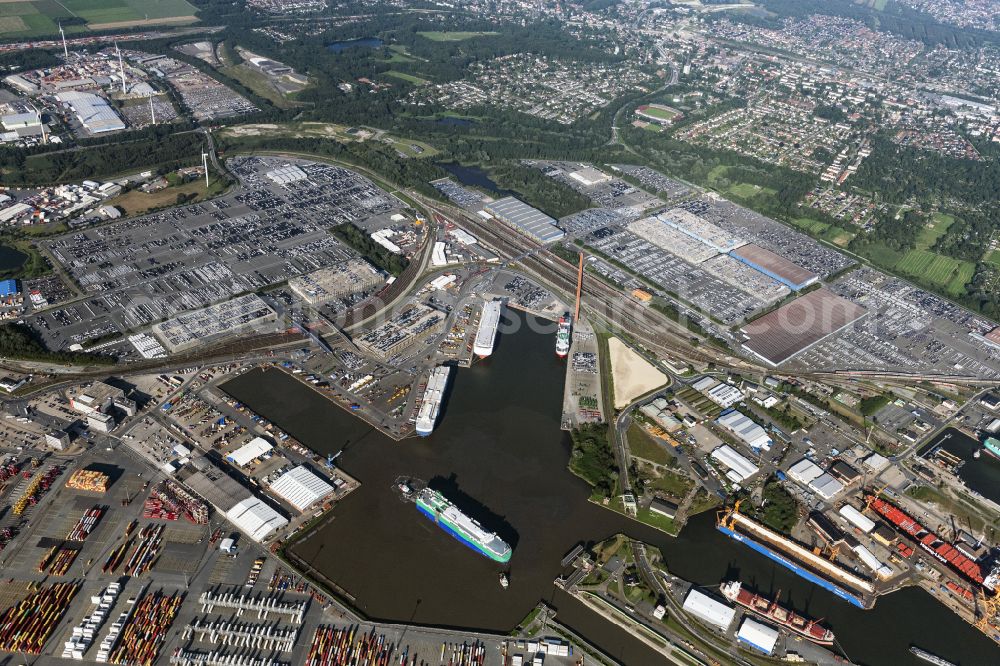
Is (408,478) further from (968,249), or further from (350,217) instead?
(968,249)

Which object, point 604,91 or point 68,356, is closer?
point 68,356

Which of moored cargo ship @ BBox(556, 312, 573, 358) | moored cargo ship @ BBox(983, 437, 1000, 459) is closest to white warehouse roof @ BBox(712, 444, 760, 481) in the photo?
moored cargo ship @ BBox(556, 312, 573, 358)

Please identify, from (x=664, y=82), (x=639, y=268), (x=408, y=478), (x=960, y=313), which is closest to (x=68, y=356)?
(x=408, y=478)

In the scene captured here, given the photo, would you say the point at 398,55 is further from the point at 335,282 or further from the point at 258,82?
the point at 335,282

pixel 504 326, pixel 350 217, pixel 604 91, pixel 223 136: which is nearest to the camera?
pixel 504 326

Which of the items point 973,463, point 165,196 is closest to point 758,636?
point 973,463

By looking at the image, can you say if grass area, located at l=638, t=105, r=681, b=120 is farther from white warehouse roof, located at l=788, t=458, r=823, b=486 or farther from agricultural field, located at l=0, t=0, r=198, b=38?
agricultural field, located at l=0, t=0, r=198, b=38
